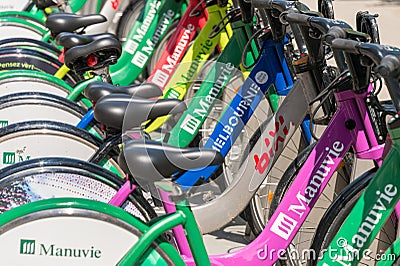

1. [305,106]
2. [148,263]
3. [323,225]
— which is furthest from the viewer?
[305,106]

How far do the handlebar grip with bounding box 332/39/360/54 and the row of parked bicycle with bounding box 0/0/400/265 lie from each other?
1 centimetres

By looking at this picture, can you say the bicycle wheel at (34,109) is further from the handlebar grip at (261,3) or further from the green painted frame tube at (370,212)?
the green painted frame tube at (370,212)

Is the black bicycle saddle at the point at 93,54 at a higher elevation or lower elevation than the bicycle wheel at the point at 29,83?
higher

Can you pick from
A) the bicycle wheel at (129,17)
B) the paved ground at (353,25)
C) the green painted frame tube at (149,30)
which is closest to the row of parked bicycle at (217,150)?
the paved ground at (353,25)

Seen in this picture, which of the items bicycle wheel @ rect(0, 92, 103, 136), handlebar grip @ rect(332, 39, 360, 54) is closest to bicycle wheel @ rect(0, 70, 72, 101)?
bicycle wheel @ rect(0, 92, 103, 136)

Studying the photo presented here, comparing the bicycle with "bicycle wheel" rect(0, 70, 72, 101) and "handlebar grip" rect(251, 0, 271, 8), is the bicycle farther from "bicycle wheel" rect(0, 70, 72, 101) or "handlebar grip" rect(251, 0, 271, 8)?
"bicycle wheel" rect(0, 70, 72, 101)

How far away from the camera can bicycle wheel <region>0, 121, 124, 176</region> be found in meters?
4.53

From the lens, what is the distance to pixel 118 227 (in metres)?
3.31

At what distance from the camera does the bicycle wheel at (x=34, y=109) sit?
5.00 meters

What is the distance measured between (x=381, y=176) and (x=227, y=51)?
2114 mm

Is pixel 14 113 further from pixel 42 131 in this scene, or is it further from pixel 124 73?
pixel 124 73

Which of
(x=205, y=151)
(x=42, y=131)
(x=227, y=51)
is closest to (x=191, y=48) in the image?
(x=227, y=51)

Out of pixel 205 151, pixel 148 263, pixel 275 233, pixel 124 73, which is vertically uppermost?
pixel 205 151

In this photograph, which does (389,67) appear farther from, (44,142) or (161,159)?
(44,142)
